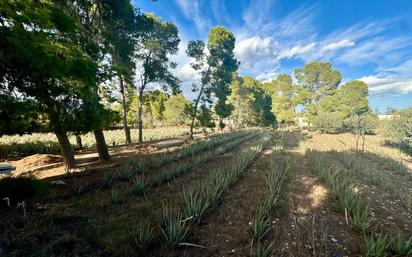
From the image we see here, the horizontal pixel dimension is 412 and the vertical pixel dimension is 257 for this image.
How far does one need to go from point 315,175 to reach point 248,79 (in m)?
30.4

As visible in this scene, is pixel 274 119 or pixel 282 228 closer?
pixel 282 228

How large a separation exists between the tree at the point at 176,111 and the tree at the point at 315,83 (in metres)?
26.4

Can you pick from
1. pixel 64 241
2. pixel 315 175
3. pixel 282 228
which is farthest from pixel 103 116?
pixel 315 175

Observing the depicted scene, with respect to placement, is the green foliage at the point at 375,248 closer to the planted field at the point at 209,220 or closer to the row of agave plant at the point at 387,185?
the planted field at the point at 209,220

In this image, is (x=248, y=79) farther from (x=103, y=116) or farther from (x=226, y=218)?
(x=226, y=218)

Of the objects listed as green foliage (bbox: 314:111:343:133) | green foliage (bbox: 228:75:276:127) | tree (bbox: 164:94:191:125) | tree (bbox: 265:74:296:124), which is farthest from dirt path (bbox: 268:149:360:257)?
tree (bbox: 164:94:191:125)

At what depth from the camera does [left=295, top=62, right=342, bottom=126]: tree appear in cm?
3219

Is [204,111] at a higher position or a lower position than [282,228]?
higher

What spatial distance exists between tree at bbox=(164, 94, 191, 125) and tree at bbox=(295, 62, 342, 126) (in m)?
26.4

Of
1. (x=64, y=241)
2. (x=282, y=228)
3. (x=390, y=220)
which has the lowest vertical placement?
(x=390, y=220)

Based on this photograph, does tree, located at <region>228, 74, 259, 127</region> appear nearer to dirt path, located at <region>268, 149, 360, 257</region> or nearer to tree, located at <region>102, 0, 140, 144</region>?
tree, located at <region>102, 0, 140, 144</region>

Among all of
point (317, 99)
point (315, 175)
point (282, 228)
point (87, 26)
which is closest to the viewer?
point (282, 228)

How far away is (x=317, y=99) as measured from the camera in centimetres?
3353

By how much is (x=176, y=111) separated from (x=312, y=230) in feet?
154
